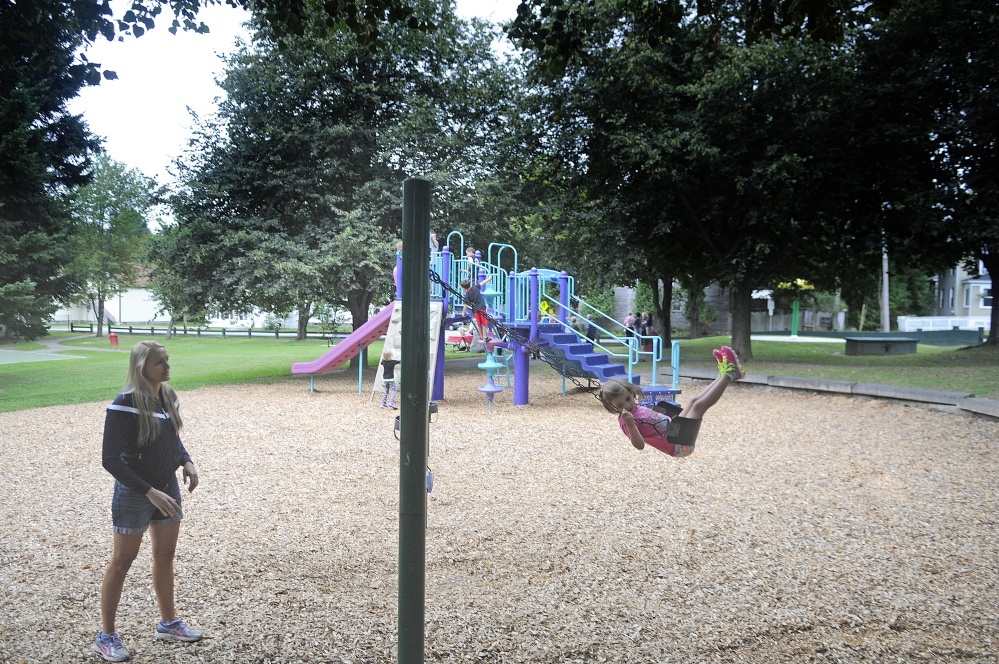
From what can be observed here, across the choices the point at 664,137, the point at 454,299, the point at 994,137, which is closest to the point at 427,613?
the point at 454,299

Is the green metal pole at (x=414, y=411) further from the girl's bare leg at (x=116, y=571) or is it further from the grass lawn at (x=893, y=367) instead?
Answer: the grass lawn at (x=893, y=367)

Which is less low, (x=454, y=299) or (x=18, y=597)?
(x=454, y=299)

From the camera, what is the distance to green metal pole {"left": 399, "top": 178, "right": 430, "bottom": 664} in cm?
280

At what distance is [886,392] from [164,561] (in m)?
13.5

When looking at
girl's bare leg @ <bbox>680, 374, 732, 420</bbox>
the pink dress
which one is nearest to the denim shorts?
the pink dress

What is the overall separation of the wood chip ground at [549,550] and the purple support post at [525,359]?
2.77 meters

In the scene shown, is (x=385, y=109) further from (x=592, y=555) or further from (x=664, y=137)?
(x=592, y=555)

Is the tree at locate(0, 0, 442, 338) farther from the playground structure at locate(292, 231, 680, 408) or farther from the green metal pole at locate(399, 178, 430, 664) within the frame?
the green metal pole at locate(399, 178, 430, 664)

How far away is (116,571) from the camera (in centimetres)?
347

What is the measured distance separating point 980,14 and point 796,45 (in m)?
4.29

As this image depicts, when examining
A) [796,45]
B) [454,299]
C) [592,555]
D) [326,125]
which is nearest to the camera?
[592,555]

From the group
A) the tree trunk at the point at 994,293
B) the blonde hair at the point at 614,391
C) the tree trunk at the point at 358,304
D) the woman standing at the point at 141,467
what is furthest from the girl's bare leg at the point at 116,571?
the tree trunk at the point at 994,293

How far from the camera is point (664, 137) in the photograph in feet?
54.6

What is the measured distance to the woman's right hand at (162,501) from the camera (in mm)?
3338
